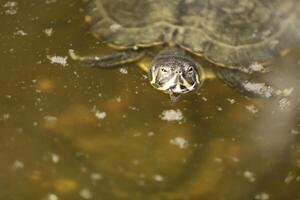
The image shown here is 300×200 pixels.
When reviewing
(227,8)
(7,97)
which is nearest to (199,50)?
(227,8)

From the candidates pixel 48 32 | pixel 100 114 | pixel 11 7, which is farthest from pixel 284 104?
pixel 11 7

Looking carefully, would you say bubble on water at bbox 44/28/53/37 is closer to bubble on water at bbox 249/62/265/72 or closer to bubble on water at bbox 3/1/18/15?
bubble on water at bbox 3/1/18/15

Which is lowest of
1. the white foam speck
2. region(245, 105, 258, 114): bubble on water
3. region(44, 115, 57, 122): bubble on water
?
region(44, 115, 57, 122): bubble on water

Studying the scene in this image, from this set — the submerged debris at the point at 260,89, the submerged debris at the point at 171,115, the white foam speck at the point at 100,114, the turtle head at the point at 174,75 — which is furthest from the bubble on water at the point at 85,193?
the submerged debris at the point at 260,89

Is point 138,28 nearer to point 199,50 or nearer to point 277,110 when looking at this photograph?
point 199,50

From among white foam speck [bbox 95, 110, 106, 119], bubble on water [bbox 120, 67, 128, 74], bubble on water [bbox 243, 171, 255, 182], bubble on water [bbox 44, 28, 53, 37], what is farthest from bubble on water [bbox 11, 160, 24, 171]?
bubble on water [bbox 243, 171, 255, 182]

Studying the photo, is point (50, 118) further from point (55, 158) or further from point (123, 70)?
point (123, 70)
